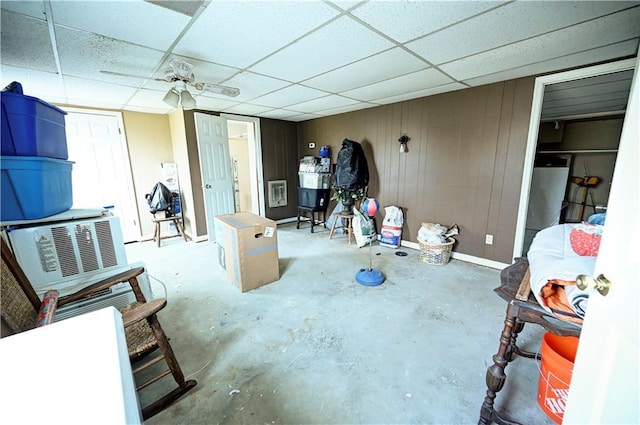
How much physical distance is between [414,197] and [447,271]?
115cm

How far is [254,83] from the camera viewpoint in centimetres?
264

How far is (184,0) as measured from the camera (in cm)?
128

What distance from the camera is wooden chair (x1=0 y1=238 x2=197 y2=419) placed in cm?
103

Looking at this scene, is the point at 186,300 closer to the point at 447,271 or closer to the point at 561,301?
the point at 561,301

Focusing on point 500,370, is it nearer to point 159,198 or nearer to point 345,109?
point 345,109

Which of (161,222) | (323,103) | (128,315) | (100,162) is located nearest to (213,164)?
(161,222)

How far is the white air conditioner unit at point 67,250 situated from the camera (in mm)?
1372

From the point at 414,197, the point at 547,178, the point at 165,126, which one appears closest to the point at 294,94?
the point at 414,197

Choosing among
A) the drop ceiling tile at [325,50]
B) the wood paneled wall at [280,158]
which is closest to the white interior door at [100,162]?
the wood paneled wall at [280,158]

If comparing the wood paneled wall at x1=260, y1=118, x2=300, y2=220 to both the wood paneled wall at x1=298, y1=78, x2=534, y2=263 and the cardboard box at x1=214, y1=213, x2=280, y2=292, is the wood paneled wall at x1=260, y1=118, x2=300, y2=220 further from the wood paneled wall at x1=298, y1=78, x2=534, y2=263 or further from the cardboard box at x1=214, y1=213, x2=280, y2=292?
the cardboard box at x1=214, y1=213, x2=280, y2=292

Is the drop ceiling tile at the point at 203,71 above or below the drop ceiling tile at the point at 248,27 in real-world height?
above

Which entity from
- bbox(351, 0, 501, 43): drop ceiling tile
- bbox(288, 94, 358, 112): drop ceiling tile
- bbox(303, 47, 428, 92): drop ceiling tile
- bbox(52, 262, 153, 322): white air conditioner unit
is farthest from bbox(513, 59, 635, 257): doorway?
bbox(52, 262, 153, 322): white air conditioner unit

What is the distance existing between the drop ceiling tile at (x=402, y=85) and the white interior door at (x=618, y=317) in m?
2.11

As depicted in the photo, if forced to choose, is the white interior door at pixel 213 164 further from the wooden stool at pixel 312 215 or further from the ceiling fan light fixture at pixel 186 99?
the ceiling fan light fixture at pixel 186 99
